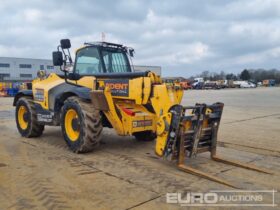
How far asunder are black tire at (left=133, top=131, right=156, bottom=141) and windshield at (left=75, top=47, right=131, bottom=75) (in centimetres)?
172

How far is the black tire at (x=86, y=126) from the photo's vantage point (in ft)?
22.9

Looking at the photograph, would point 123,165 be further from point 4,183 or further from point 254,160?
point 254,160

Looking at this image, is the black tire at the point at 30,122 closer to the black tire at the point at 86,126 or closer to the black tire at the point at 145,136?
the black tire at the point at 86,126

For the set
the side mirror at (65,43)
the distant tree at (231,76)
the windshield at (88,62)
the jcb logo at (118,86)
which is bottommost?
the jcb logo at (118,86)

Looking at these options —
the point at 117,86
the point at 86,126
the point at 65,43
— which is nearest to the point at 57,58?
the point at 65,43

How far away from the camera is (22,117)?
32.4 feet

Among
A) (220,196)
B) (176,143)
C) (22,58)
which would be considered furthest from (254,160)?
(22,58)

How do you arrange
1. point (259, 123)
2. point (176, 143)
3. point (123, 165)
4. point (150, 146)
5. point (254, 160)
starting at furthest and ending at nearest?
1. point (259, 123)
2. point (150, 146)
3. point (254, 160)
4. point (123, 165)
5. point (176, 143)

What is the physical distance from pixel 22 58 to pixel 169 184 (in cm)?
9220

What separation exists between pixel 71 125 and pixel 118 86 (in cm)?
145

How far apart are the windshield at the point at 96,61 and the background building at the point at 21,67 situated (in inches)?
3179

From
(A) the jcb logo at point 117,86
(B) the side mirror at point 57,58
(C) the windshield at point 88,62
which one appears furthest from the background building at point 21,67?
(A) the jcb logo at point 117,86

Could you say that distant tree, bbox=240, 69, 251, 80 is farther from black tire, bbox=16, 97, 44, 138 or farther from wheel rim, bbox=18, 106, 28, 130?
black tire, bbox=16, 97, 44, 138

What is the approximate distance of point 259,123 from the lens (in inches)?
495
